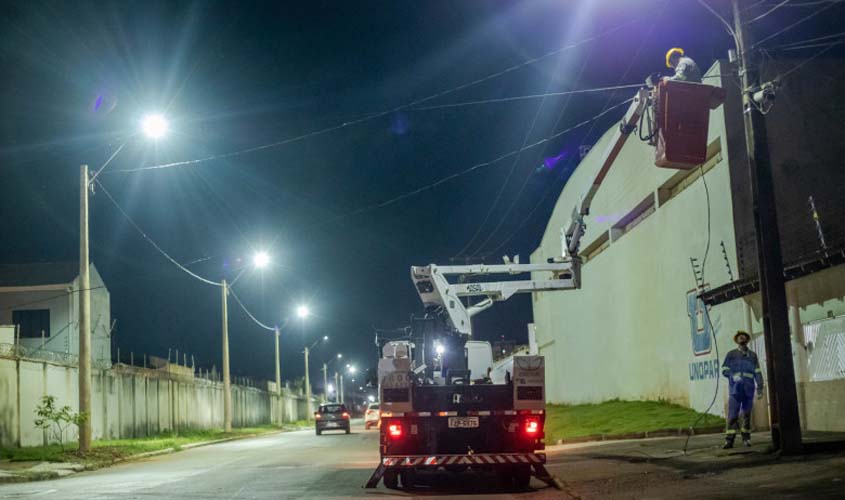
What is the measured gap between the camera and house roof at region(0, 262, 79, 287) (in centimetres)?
5322

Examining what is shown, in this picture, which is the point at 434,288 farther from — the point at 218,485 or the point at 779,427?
the point at 779,427

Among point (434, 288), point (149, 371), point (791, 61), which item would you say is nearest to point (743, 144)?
point (791, 61)

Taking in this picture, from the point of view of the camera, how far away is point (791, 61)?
22.1 metres

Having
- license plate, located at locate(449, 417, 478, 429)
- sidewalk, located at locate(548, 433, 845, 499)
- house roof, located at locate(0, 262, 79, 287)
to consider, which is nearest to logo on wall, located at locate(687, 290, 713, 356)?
sidewalk, located at locate(548, 433, 845, 499)

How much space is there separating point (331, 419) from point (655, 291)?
19487 mm

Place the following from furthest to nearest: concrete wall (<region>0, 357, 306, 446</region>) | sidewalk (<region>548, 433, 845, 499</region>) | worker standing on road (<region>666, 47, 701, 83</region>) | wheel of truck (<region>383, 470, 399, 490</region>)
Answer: concrete wall (<region>0, 357, 306, 446</region>) < wheel of truck (<region>383, 470, 399, 490</region>) < worker standing on road (<region>666, 47, 701, 83</region>) < sidewalk (<region>548, 433, 845, 499</region>)

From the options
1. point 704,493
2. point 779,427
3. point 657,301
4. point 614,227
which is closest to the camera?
point 704,493

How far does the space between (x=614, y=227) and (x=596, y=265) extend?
2868 mm

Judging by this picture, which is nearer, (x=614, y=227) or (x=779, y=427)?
(x=779, y=427)

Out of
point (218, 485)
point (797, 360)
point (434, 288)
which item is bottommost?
point (218, 485)

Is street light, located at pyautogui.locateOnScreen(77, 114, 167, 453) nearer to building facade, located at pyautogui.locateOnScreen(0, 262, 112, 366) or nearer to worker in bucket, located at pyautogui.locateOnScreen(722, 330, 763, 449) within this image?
worker in bucket, located at pyautogui.locateOnScreen(722, 330, 763, 449)

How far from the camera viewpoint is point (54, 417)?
25312mm

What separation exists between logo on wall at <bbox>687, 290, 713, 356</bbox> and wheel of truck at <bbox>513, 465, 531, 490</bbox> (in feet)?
35.2

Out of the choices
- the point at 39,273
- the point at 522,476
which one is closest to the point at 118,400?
the point at 39,273
